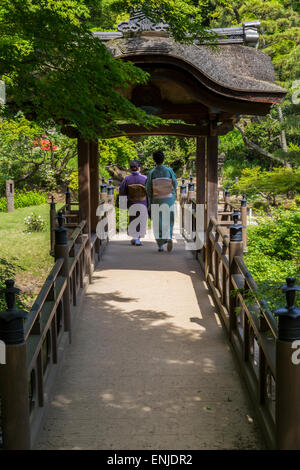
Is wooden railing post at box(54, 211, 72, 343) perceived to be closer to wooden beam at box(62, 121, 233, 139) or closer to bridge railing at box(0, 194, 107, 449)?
bridge railing at box(0, 194, 107, 449)

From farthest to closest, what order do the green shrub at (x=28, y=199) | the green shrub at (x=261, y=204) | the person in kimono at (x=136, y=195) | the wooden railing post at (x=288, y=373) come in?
the green shrub at (x=28, y=199)
the green shrub at (x=261, y=204)
the person in kimono at (x=136, y=195)
the wooden railing post at (x=288, y=373)

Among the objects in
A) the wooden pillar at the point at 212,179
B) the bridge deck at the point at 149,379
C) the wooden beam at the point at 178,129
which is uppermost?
the wooden beam at the point at 178,129

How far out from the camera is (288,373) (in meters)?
3.32

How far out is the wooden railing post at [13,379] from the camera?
3340mm

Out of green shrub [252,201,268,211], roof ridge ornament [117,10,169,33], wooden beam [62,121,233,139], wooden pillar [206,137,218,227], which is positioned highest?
roof ridge ornament [117,10,169,33]

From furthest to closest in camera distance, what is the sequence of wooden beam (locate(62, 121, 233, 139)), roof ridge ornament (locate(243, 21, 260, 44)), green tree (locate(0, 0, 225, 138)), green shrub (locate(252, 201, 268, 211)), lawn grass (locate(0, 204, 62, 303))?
green shrub (locate(252, 201, 268, 211)), lawn grass (locate(0, 204, 62, 303)), wooden beam (locate(62, 121, 233, 139)), roof ridge ornament (locate(243, 21, 260, 44)), green tree (locate(0, 0, 225, 138))

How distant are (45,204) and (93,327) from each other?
55.1 ft

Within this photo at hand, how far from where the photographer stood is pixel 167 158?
26594 mm

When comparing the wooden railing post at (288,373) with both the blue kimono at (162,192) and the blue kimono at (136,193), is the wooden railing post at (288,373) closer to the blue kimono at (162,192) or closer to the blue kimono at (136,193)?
the blue kimono at (162,192)

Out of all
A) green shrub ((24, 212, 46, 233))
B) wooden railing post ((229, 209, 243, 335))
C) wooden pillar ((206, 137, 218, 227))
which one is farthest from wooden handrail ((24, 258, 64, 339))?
green shrub ((24, 212, 46, 233))

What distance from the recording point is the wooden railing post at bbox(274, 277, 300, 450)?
322cm

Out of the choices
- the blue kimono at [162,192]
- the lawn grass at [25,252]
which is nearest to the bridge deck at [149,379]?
the lawn grass at [25,252]

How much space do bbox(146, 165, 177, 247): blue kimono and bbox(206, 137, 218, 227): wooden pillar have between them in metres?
1.85
